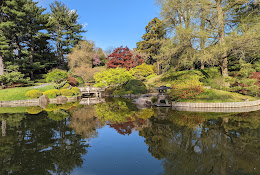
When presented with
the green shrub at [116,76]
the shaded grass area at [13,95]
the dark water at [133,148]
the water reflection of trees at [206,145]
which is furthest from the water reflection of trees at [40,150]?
the green shrub at [116,76]

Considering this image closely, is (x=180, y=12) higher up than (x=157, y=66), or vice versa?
(x=180, y=12)

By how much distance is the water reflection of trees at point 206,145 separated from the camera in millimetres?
4219

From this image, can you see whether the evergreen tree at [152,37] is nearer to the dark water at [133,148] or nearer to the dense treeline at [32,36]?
the dense treeline at [32,36]

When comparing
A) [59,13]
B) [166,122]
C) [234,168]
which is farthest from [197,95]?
[59,13]

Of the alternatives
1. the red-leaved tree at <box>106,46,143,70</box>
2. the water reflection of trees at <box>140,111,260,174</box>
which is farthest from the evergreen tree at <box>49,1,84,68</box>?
the water reflection of trees at <box>140,111,260,174</box>

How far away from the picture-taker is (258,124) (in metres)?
8.02

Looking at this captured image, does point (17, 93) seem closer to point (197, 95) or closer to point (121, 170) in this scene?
point (121, 170)

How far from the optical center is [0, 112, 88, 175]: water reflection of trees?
4395 millimetres

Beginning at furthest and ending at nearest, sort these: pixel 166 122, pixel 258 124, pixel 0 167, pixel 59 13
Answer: pixel 59 13 → pixel 166 122 → pixel 258 124 → pixel 0 167

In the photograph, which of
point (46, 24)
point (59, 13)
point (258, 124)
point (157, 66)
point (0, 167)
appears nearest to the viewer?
point (0, 167)

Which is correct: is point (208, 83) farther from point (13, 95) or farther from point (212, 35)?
point (13, 95)

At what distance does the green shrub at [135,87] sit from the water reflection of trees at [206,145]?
41.3ft

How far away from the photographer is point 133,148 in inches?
227

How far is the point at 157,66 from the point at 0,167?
106 ft
